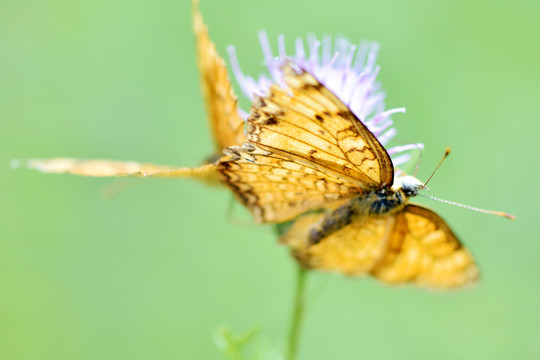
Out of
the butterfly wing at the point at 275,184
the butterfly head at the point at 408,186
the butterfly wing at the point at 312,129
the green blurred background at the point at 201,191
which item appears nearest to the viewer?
the butterfly wing at the point at 312,129

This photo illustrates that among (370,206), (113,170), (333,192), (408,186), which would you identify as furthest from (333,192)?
(113,170)

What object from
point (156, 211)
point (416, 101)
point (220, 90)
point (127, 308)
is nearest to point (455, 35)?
point (416, 101)

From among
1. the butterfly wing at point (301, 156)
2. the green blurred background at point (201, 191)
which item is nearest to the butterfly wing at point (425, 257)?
the butterfly wing at point (301, 156)

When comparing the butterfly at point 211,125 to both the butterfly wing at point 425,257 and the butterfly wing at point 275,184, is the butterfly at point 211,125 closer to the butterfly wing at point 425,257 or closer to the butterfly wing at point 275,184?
the butterfly wing at point 275,184

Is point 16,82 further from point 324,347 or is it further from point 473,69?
point 473,69

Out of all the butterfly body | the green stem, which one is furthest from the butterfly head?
the green stem

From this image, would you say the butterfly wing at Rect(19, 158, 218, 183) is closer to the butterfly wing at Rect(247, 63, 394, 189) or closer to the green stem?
the butterfly wing at Rect(247, 63, 394, 189)

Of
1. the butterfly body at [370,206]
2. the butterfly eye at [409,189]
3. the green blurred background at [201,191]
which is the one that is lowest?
the green blurred background at [201,191]
